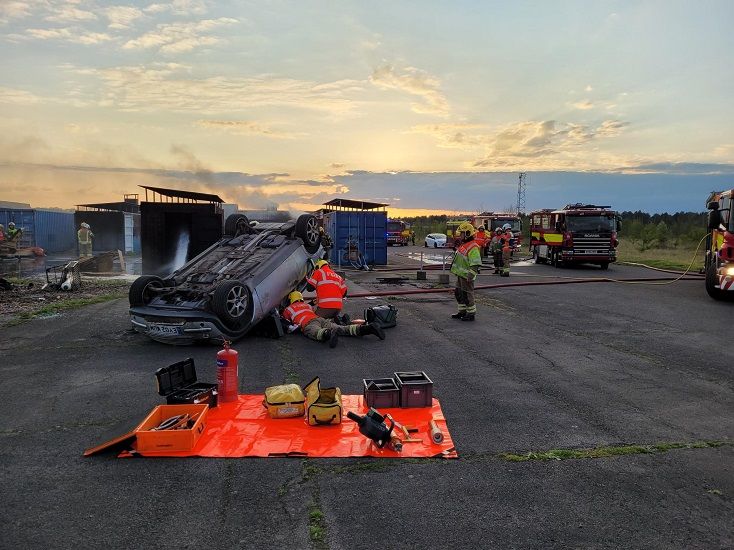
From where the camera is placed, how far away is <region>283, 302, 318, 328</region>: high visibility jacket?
8.67 m

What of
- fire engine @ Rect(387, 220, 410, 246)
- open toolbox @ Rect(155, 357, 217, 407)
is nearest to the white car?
fire engine @ Rect(387, 220, 410, 246)

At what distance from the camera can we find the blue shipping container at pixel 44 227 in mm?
26828

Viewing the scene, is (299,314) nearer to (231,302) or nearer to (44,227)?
(231,302)

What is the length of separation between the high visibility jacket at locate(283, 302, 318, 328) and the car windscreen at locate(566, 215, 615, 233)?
15.6m

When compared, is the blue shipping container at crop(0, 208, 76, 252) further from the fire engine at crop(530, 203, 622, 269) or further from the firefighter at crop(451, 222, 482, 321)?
the fire engine at crop(530, 203, 622, 269)

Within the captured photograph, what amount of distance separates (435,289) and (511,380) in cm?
806

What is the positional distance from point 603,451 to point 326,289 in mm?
5501

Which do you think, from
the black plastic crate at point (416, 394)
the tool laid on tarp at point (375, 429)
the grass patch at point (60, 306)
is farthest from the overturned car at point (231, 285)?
the tool laid on tarp at point (375, 429)

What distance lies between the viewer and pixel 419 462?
13.7ft

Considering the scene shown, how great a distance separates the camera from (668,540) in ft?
10.4

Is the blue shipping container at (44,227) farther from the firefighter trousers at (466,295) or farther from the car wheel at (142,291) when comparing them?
the firefighter trousers at (466,295)

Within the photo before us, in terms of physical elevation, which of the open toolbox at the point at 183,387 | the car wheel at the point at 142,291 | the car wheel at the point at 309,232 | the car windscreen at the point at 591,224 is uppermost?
the car windscreen at the point at 591,224

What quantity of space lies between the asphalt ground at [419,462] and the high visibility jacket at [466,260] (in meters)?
1.88

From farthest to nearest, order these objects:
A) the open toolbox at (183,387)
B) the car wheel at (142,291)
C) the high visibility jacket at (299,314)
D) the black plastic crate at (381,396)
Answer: the high visibility jacket at (299,314) < the car wheel at (142,291) < the black plastic crate at (381,396) < the open toolbox at (183,387)
